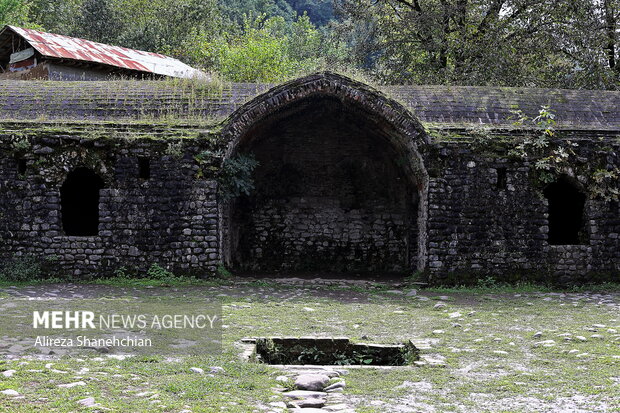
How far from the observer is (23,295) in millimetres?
10750

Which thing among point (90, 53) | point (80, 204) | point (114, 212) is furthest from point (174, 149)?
point (90, 53)

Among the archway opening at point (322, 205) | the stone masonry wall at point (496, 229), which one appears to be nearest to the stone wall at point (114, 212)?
the archway opening at point (322, 205)

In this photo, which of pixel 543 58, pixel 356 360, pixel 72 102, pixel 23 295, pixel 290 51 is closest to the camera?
pixel 356 360

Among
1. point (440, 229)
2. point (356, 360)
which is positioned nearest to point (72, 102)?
point (440, 229)

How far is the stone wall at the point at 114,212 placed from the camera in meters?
12.7

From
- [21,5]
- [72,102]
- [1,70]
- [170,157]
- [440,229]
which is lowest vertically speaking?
[440,229]

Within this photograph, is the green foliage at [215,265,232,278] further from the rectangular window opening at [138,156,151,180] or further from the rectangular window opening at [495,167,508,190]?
the rectangular window opening at [495,167,508,190]

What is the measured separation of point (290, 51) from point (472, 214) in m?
39.4

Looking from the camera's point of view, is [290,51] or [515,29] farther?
[290,51]

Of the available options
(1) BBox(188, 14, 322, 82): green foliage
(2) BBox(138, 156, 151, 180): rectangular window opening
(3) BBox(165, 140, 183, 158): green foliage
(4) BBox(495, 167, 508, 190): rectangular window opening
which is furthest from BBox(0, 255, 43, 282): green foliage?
(1) BBox(188, 14, 322, 82): green foliage

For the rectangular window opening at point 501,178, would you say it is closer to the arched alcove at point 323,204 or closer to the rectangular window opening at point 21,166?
the arched alcove at point 323,204

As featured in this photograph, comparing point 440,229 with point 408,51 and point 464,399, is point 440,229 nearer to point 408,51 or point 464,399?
point 464,399

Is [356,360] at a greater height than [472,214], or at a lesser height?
lesser

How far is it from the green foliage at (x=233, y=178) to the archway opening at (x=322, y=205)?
217 centimetres
